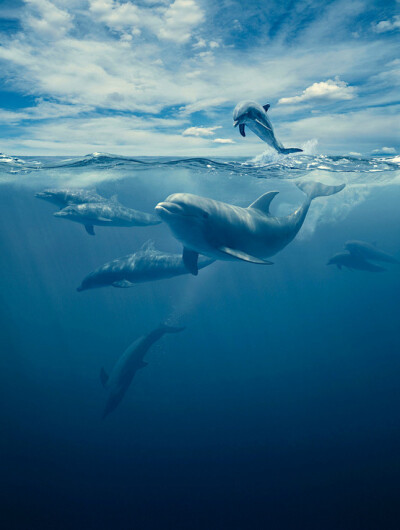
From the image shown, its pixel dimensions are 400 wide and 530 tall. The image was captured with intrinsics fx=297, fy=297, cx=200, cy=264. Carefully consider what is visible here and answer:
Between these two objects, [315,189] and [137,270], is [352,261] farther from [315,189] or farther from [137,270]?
[137,270]

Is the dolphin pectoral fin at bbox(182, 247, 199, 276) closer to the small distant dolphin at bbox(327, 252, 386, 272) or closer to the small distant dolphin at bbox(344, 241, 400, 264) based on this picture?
the small distant dolphin at bbox(327, 252, 386, 272)

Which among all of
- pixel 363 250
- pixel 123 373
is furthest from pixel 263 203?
pixel 363 250

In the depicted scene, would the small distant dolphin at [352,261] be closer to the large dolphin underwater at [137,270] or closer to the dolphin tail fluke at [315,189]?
the dolphin tail fluke at [315,189]

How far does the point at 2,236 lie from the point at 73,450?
5828 centimetres

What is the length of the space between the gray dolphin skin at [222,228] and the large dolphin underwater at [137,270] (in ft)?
13.1

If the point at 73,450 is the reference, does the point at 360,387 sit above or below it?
below

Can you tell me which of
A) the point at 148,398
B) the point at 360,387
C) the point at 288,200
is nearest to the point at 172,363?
the point at 148,398

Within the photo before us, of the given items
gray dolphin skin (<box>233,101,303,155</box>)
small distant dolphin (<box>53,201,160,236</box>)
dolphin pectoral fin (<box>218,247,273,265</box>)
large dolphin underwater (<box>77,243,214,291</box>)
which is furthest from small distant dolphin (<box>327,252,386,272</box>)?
dolphin pectoral fin (<box>218,247,273,265</box>)

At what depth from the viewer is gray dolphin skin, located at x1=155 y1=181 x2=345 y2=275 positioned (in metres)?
5.39

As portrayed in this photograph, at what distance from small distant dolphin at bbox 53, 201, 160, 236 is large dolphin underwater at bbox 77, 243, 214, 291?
175cm

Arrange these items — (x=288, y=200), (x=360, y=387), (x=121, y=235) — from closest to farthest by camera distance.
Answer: (x=360, y=387), (x=288, y=200), (x=121, y=235)

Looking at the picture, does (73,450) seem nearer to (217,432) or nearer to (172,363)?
(217,432)

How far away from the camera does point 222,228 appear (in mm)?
5770

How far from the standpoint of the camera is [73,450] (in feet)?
35.7
